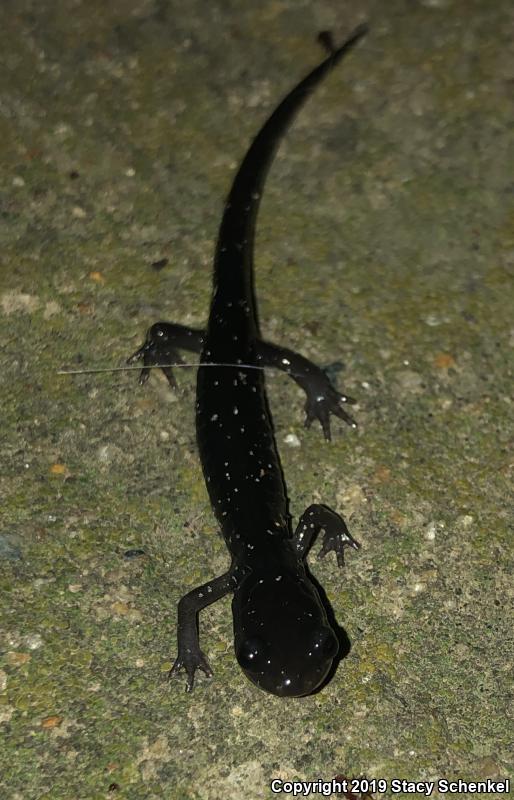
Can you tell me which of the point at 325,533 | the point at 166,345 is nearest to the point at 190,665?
the point at 325,533

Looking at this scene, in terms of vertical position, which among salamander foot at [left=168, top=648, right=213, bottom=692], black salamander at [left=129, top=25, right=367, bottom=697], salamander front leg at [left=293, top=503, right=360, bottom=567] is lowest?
→ salamander front leg at [left=293, top=503, right=360, bottom=567]

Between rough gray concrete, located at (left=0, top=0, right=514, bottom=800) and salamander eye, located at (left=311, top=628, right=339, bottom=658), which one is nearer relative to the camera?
salamander eye, located at (left=311, top=628, right=339, bottom=658)

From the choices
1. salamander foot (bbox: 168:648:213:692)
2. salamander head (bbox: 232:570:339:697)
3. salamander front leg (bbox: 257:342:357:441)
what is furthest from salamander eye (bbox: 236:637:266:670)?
salamander front leg (bbox: 257:342:357:441)

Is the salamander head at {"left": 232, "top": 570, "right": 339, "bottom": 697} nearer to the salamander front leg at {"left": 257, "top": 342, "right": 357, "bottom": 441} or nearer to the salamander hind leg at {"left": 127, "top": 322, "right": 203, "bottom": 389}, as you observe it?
the salamander front leg at {"left": 257, "top": 342, "right": 357, "bottom": 441}

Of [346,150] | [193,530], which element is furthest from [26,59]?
[193,530]

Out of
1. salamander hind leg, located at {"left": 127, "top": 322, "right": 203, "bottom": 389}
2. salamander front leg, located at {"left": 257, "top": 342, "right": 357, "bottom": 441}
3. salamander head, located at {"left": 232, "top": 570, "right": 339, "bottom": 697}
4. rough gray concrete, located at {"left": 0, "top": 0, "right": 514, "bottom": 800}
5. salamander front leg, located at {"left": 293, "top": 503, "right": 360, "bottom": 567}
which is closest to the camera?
salamander head, located at {"left": 232, "top": 570, "right": 339, "bottom": 697}

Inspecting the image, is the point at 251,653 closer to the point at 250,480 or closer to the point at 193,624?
the point at 193,624

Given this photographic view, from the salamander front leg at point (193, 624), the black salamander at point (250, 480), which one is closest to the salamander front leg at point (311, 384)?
the black salamander at point (250, 480)
